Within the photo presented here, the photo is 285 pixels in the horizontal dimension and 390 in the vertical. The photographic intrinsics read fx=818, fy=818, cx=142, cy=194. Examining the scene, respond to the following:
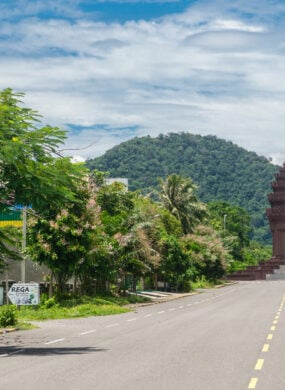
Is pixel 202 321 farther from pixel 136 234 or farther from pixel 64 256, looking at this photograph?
pixel 136 234

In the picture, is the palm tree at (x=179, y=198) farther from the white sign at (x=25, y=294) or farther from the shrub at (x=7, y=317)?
the shrub at (x=7, y=317)

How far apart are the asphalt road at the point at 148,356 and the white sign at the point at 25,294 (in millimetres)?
1445

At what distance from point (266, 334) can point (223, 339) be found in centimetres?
213

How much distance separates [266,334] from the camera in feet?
76.7

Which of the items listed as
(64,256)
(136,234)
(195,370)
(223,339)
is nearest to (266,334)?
(223,339)

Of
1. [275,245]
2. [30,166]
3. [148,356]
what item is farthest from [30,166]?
[275,245]

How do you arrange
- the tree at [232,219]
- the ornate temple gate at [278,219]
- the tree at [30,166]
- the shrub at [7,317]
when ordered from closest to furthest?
the tree at [30,166]
the shrub at [7,317]
the ornate temple gate at [278,219]
the tree at [232,219]

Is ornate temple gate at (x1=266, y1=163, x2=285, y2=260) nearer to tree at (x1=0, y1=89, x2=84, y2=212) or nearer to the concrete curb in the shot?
the concrete curb

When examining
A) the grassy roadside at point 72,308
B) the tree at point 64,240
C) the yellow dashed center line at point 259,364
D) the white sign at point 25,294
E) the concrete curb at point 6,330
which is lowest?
the yellow dashed center line at point 259,364

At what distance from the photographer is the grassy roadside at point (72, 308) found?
116ft

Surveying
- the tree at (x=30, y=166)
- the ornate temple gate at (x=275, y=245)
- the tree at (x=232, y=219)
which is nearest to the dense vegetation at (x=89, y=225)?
the tree at (x=30, y=166)

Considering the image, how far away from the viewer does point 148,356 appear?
17359 millimetres

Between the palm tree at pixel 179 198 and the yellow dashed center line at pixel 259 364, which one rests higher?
the palm tree at pixel 179 198

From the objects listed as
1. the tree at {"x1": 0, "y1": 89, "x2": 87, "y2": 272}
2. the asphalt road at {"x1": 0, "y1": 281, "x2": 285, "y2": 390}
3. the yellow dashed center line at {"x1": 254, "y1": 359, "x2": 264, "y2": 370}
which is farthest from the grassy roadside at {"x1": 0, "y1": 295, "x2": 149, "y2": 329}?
the yellow dashed center line at {"x1": 254, "y1": 359, "x2": 264, "y2": 370}
